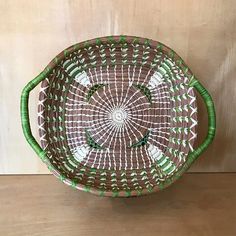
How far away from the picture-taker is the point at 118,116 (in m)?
1.13

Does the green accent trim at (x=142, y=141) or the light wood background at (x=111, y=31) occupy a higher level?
the light wood background at (x=111, y=31)

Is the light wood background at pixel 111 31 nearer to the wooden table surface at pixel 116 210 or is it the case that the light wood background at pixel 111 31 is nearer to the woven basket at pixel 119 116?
the woven basket at pixel 119 116

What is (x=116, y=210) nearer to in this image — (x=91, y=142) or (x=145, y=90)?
(x=91, y=142)

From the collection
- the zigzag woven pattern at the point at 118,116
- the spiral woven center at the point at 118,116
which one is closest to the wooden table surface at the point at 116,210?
the zigzag woven pattern at the point at 118,116

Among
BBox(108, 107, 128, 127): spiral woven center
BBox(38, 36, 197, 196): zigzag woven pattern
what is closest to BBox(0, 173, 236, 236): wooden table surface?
BBox(38, 36, 197, 196): zigzag woven pattern

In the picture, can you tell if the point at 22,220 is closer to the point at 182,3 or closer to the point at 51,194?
the point at 51,194

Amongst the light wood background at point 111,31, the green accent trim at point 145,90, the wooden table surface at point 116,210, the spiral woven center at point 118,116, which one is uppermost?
the light wood background at point 111,31

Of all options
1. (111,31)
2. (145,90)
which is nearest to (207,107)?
(145,90)

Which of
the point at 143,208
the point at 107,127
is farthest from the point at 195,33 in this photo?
the point at 143,208

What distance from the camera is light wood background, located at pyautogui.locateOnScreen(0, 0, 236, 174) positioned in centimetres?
109

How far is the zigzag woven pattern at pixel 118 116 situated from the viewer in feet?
3.38

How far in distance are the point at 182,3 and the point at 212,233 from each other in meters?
0.56

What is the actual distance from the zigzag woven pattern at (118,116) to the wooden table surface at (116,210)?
0.07 metres

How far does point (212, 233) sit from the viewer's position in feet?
3.09
